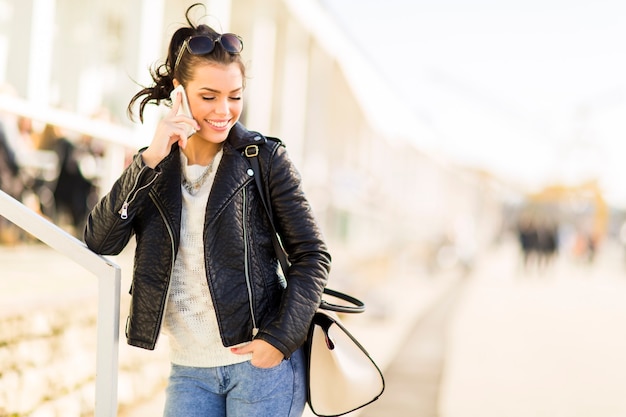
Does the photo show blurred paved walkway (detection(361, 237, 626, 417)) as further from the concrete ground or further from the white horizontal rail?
the white horizontal rail

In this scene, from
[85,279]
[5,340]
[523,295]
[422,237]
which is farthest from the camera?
[422,237]

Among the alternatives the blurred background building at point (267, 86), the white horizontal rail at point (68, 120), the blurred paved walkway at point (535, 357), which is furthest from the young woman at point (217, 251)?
the blurred paved walkway at point (535, 357)

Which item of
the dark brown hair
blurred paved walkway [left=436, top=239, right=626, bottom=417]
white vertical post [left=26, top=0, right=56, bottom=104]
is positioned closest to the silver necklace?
the dark brown hair

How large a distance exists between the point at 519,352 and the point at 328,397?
6358 mm

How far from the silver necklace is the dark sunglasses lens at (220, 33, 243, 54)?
299 mm

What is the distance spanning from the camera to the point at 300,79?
34.4 feet

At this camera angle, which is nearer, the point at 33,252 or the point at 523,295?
the point at 33,252

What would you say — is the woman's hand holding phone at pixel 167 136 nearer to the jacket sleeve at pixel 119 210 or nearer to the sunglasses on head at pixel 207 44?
the jacket sleeve at pixel 119 210

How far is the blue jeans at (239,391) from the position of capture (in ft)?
6.39

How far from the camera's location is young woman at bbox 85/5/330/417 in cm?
191

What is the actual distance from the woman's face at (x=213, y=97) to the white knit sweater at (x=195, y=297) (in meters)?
0.09

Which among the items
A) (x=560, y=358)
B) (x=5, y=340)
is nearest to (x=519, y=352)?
(x=560, y=358)

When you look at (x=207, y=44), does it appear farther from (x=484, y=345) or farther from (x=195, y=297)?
(x=484, y=345)

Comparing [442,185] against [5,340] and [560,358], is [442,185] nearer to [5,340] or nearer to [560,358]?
[560,358]
